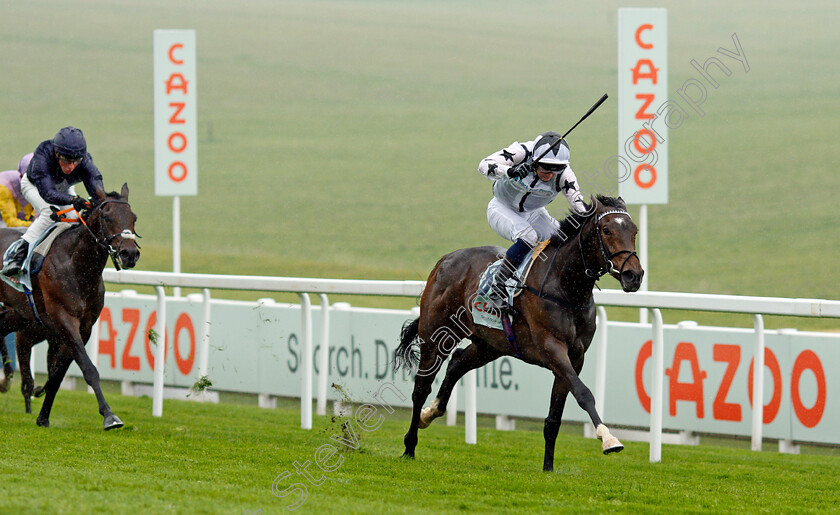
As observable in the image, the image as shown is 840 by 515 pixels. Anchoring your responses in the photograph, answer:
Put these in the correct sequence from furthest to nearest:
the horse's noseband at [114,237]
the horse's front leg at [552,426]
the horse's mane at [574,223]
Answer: the horse's noseband at [114,237], the horse's front leg at [552,426], the horse's mane at [574,223]

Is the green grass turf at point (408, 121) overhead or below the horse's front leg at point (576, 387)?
overhead

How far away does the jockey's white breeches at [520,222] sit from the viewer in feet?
19.2

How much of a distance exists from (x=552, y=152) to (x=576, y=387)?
3.82 feet

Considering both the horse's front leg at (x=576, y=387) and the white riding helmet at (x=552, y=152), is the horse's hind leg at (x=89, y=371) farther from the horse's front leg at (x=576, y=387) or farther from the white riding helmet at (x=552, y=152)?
the white riding helmet at (x=552, y=152)

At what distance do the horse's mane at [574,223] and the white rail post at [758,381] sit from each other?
5.54 feet

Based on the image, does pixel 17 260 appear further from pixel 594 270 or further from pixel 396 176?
pixel 396 176

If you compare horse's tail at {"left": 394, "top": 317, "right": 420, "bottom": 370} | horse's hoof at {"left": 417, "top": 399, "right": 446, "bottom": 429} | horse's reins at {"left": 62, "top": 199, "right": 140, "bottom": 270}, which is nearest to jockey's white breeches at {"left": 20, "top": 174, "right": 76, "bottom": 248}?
horse's reins at {"left": 62, "top": 199, "right": 140, "bottom": 270}

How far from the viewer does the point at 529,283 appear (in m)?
5.63

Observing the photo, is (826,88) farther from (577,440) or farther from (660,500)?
(660,500)

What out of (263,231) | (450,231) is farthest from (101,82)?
(450,231)

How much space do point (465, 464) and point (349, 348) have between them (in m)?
3.56

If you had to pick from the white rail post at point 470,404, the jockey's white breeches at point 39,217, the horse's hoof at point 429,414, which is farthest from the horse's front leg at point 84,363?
the white rail post at point 470,404

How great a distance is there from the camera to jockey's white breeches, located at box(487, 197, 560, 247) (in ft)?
19.2

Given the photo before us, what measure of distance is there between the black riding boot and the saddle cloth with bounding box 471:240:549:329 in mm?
3011
